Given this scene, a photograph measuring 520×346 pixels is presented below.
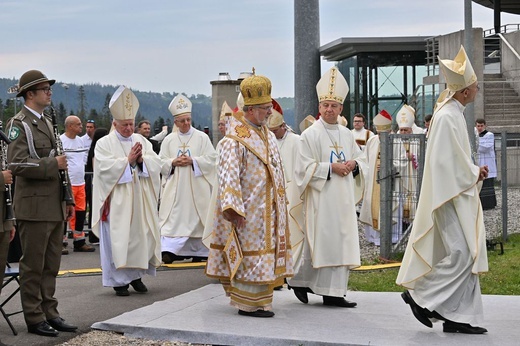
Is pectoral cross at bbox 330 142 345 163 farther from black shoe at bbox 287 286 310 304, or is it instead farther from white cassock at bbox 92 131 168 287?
white cassock at bbox 92 131 168 287

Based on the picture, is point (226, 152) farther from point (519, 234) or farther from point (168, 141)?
point (519, 234)

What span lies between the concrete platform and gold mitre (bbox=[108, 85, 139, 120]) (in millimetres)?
2284

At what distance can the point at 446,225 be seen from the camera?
805cm

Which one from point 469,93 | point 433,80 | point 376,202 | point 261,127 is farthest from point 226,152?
point 433,80

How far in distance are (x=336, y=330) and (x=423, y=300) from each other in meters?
0.78

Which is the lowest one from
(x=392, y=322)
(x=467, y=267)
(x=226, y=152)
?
(x=392, y=322)

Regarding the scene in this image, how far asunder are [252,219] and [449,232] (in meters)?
1.80

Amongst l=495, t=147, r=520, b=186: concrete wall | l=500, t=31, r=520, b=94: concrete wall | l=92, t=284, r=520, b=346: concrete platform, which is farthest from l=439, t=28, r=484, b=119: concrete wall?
l=92, t=284, r=520, b=346: concrete platform

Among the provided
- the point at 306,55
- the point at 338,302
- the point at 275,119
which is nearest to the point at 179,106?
the point at 275,119

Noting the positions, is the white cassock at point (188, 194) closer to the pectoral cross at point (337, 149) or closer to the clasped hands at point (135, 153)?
the clasped hands at point (135, 153)

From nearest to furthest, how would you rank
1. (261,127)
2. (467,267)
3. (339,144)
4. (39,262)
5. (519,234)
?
(467,267), (39,262), (261,127), (339,144), (519,234)

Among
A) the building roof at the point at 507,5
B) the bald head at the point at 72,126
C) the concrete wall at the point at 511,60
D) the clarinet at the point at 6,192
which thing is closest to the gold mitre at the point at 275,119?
the clarinet at the point at 6,192

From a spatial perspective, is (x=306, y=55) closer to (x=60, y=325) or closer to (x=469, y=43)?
(x=469, y=43)

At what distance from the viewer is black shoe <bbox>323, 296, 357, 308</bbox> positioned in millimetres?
9477
